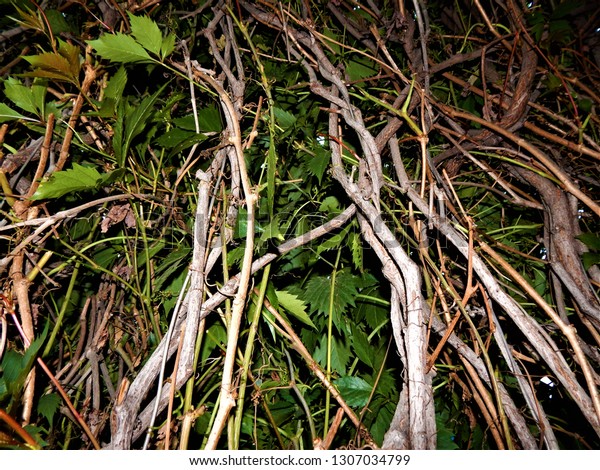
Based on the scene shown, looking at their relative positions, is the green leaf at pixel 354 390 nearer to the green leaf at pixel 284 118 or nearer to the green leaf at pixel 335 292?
the green leaf at pixel 335 292

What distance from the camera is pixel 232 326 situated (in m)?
0.59

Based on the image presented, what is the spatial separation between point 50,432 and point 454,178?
944 millimetres

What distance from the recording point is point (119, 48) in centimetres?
76

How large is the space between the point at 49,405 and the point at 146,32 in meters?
0.70

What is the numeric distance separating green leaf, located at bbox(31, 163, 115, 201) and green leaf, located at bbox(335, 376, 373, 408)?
56 centimetres

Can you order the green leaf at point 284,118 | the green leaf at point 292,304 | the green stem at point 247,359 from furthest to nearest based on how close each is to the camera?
the green leaf at point 284,118, the green leaf at point 292,304, the green stem at point 247,359

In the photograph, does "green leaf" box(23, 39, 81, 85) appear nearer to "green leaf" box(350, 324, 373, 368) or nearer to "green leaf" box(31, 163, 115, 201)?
"green leaf" box(31, 163, 115, 201)

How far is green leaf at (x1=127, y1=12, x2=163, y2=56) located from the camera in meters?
0.76

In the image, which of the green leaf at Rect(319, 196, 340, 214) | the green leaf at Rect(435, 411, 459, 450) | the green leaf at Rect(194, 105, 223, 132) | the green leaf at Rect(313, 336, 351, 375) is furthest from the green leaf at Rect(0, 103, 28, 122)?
the green leaf at Rect(435, 411, 459, 450)

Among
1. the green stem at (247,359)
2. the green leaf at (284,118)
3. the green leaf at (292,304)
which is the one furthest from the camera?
the green leaf at (284,118)

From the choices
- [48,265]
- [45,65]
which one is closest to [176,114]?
[45,65]

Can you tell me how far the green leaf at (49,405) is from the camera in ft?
2.31

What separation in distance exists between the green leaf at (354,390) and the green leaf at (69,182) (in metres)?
0.56

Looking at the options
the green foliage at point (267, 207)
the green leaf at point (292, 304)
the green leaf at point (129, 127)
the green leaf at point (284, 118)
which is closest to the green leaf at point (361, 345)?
the green foliage at point (267, 207)
